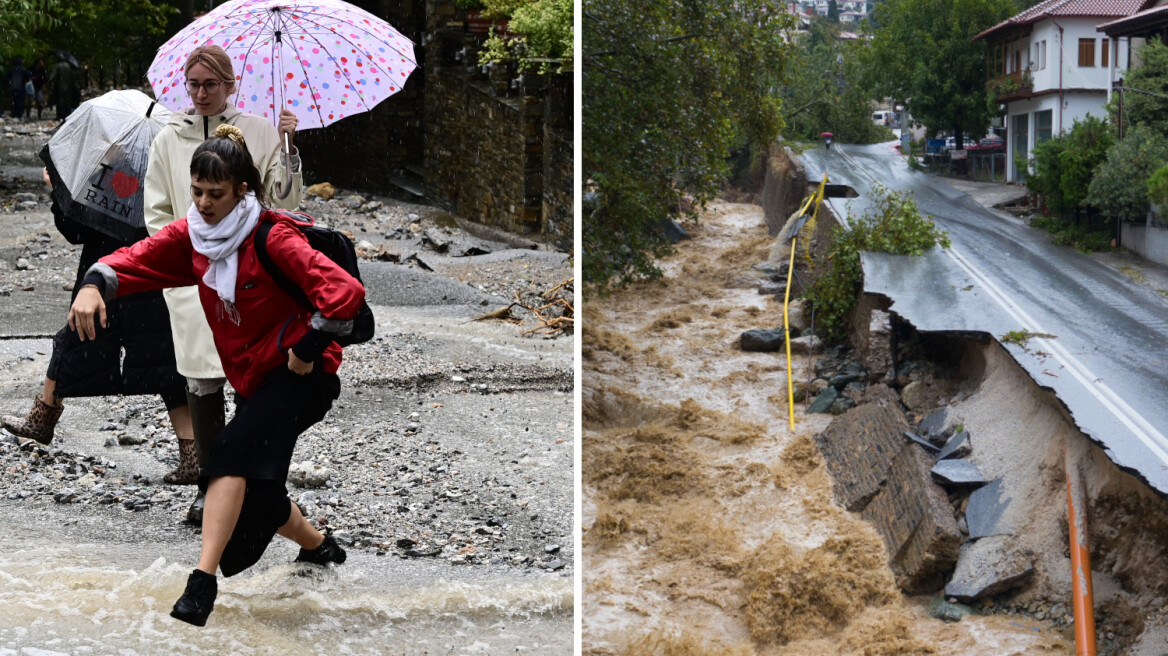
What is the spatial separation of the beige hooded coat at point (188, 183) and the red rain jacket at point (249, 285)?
425mm

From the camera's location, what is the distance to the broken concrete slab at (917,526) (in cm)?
360

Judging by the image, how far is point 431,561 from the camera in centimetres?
329

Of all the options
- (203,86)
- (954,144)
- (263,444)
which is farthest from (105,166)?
(954,144)

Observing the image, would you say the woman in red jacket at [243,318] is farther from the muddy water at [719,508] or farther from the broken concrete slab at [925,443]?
the broken concrete slab at [925,443]

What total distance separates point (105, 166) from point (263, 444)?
1.37 metres

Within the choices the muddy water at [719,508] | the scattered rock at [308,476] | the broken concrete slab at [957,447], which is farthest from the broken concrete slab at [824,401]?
the scattered rock at [308,476]

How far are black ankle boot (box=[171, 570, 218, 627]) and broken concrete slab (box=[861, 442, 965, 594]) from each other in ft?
7.07

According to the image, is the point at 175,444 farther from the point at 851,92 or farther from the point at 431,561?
the point at 851,92

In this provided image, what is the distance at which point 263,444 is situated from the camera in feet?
8.09

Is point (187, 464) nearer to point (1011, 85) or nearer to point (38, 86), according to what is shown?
point (1011, 85)

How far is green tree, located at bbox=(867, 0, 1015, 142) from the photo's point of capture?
12.4 ft

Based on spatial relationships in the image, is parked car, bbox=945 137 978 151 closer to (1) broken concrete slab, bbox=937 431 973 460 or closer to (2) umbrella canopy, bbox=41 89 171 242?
(1) broken concrete slab, bbox=937 431 973 460

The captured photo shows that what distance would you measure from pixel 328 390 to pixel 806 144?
7.28 feet

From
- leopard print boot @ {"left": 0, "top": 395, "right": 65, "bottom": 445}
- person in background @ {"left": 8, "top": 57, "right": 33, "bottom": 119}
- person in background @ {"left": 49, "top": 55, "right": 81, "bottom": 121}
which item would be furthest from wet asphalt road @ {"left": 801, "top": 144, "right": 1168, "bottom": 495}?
person in background @ {"left": 8, "top": 57, "right": 33, "bottom": 119}
